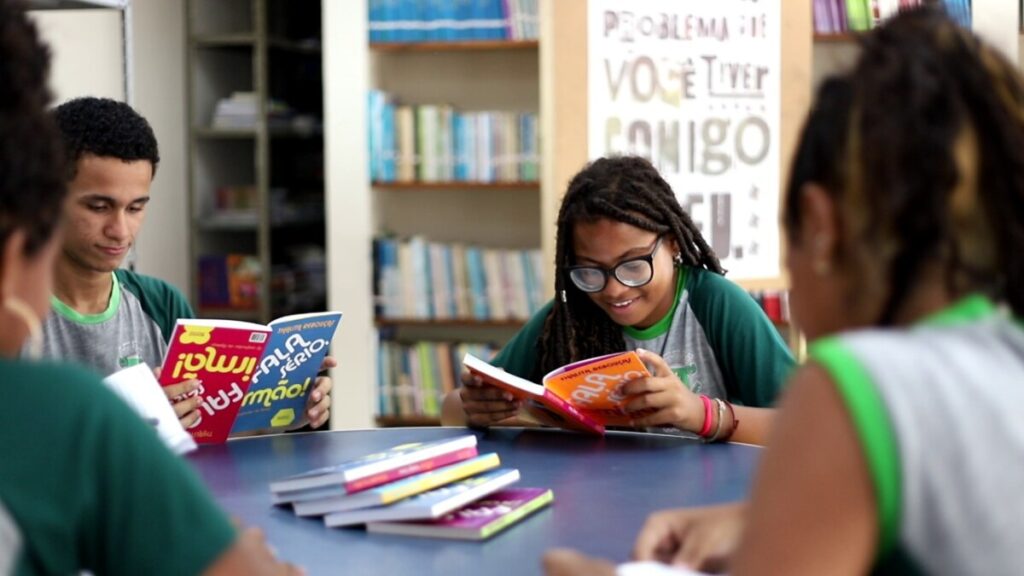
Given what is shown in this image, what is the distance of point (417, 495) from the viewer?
5.19 feet

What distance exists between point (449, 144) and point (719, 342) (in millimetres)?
2056

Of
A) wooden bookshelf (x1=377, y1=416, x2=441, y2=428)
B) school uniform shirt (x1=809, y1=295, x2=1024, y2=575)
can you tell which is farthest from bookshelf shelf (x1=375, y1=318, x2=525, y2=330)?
school uniform shirt (x1=809, y1=295, x2=1024, y2=575)

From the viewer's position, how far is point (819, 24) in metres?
4.03

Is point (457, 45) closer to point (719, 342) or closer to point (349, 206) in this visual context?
point (349, 206)

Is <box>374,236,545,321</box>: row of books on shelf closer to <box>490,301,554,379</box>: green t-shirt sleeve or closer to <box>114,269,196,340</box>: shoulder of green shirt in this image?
<box>490,301,554,379</box>: green t-shirt sleeve

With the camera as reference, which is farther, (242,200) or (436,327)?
(242,200)

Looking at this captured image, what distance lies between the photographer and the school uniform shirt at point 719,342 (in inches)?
88.0

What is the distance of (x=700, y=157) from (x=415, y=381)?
130 cm

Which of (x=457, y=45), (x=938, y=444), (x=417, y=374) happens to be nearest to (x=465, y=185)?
(x=457, y=45)

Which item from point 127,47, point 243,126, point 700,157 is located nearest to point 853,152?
point 127,47

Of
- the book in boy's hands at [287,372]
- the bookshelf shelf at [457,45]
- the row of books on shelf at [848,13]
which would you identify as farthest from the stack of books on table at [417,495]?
the row of books on shelf at [848,13]

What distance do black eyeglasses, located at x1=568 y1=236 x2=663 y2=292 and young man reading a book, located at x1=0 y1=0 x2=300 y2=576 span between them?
142cm

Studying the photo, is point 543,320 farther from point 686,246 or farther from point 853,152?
point 853,152

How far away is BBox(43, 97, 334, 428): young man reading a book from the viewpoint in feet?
7.25
